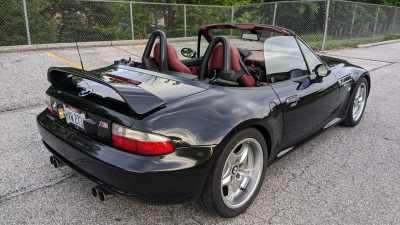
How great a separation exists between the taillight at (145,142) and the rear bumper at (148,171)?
4cm

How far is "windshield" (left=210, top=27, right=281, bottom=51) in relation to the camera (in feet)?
10.3

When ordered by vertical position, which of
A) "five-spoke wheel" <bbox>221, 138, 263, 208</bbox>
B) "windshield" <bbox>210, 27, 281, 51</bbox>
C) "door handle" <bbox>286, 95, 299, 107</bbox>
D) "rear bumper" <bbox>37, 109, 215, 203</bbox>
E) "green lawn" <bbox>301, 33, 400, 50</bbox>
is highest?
"windshield" <bbox>210, 27, 281, 51</bbox>

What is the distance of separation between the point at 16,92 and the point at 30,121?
1675mm

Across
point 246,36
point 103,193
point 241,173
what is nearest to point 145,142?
point 103,193

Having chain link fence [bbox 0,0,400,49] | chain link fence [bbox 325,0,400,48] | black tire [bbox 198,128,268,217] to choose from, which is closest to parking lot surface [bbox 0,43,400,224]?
black tire [bbox 198,128,268,217]

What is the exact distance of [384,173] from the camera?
306 cm

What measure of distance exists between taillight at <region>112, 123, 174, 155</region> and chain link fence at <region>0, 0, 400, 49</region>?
335 inches

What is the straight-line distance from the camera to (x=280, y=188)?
2.76 m

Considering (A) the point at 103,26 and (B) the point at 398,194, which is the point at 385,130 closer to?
(B) the point at 398,194

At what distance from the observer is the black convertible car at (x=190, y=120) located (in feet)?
6.22

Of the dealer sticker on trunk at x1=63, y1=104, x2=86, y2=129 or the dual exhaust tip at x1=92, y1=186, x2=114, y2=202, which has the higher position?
the dealer sticker on trunk at x1=63, y1=104, x2=86, y2=129

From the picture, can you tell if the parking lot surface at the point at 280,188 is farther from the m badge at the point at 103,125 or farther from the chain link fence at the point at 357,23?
the chain link fence at the point at 357,23

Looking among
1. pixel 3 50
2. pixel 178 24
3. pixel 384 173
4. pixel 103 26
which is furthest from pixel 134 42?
pixel 384 173

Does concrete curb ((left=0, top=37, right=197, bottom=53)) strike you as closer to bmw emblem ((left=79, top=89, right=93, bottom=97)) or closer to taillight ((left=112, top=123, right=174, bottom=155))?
bmw emblem ((left=79, top=89, right=93, bottom=97))
